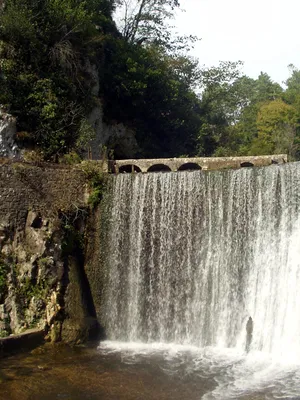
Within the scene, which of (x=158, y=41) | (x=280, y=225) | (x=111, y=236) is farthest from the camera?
(x=158, y=41)

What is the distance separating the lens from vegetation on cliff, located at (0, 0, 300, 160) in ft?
58.3

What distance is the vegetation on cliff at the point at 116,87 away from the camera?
17.8 m

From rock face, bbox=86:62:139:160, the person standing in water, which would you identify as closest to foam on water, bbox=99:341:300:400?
the person standing in water

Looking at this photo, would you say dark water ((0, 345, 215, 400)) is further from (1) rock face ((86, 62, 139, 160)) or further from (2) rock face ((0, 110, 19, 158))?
(1) rock face ((86, 62, 139, 160))

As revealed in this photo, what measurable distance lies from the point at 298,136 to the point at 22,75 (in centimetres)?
1860

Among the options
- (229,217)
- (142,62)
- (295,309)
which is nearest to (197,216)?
(229,217)

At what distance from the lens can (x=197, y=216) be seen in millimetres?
13039

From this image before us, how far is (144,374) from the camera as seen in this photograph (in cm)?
1027

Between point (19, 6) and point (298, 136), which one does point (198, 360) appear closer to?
point (19, 6)

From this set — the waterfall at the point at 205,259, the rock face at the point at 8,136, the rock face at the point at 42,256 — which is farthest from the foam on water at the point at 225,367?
the rock face at the point at 8,136

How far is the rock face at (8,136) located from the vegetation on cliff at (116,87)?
380 mm

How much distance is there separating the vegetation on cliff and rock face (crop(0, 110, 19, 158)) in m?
0.38

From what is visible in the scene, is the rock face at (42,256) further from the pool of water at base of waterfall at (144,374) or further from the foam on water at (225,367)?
the foam on water at (225,367)

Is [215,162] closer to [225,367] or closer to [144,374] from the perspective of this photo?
[225,367]
